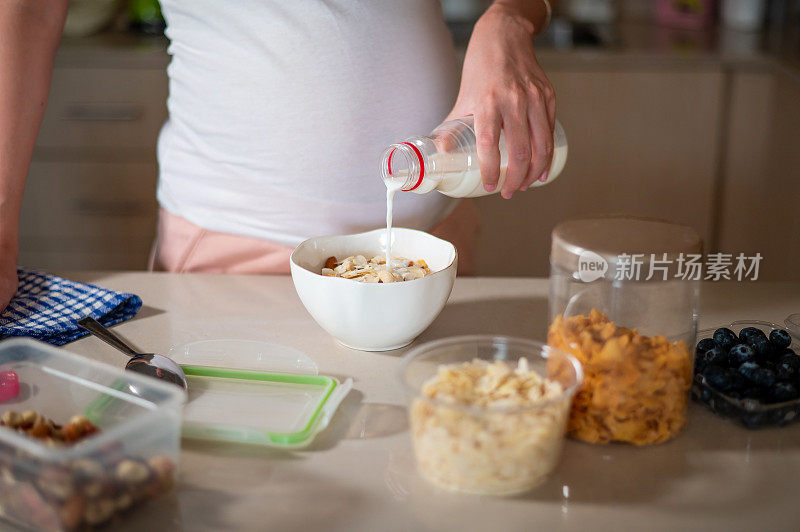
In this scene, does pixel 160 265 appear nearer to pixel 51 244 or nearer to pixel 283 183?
pixel 283 183

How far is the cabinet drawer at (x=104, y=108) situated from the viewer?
6.86 feet

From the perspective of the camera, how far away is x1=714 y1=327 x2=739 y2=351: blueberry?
756 millimetres

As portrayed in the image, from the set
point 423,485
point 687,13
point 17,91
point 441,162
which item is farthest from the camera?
point 687,13

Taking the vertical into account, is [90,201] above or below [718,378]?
below

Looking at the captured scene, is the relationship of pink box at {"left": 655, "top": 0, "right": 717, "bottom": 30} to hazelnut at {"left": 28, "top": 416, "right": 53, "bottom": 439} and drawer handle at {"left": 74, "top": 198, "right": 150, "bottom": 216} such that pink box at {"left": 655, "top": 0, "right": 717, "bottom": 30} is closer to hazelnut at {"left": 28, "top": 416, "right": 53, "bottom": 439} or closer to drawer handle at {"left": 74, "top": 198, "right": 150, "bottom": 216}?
drawer handle at {"left": 74, "top": 198, "right": 150, "bottom": 216}

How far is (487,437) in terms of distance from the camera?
1.92 ft

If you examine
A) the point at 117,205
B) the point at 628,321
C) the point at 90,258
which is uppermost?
the point at 628,321

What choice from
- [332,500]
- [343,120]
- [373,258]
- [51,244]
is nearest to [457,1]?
[51,244]

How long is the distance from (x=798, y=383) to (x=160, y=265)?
87 cm

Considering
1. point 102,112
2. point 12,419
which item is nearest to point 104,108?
point 102,112

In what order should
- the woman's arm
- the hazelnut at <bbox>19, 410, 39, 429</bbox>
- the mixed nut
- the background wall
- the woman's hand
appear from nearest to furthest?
1. the mixed nut
2. the hazelnut at <bbox>19, 410, 39, 429</bbox>
3. the woman's hand
4. the woman's arm
5. the background wall

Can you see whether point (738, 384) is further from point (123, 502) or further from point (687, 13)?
point (687, 13)

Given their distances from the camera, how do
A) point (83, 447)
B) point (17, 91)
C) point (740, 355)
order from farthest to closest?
point (17, 91) < point (740, 355) < point (83, 447)

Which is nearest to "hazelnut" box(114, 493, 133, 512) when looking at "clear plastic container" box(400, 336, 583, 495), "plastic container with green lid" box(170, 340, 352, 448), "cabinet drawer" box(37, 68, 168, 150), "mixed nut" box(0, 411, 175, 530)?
"mixed nut" box(0, 411, 175, 530)
